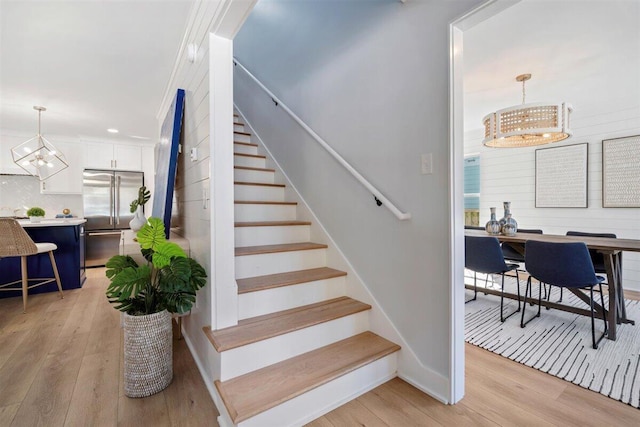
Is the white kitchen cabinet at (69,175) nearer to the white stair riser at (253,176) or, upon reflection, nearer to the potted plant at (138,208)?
the potted plant at (138,208)

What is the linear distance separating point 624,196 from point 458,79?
151 inches

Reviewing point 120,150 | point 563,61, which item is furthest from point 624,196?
point 120,150

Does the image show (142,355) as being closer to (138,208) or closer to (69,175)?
(138,208)

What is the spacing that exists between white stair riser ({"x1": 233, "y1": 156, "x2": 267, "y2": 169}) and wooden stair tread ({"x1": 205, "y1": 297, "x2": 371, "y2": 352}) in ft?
6.32

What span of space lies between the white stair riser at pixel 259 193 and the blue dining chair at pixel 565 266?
2.39 metres

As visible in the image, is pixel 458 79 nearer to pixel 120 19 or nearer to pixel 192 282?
pixel 192 282

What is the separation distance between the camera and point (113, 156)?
560 centimetres

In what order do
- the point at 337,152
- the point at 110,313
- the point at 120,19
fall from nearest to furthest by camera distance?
the point at 120,19 < the point at 337,152 < the point at 110,313

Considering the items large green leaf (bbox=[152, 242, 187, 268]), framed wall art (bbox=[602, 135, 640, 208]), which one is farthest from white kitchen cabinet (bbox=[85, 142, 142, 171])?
framed wall art (bbox=[602, 135, 640, 208])

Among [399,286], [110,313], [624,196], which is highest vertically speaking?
[624,196]

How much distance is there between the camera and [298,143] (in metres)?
2.84

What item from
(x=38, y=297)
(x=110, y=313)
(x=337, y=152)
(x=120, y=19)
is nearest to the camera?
(x=120, y=19)

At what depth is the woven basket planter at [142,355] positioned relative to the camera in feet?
5.29

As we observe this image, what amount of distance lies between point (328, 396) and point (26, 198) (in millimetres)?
6741
